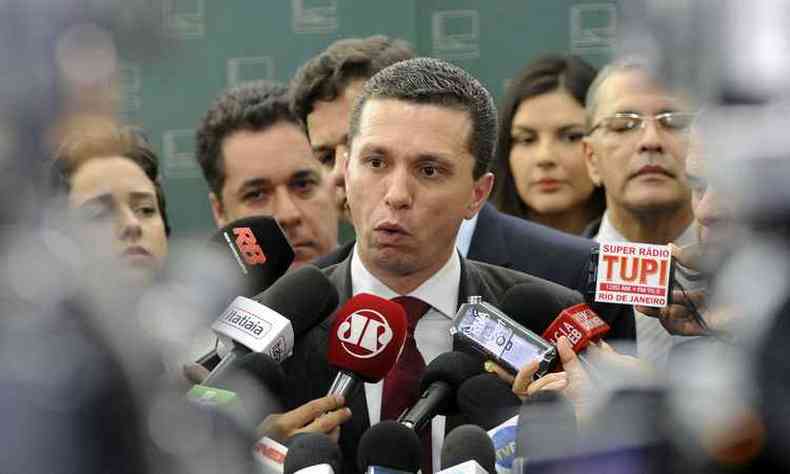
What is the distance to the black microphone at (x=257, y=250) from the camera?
7.18 feet

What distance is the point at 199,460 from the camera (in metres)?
1.00

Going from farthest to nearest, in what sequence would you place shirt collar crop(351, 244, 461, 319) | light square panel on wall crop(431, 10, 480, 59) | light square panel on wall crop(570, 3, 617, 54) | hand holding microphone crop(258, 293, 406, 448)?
light square panel on wall crop(431, 10, 480, 59), light square panel on wall crop(570, 3, 617, 54), shirt collar crop(351, 244, 461, 319), hand holding microphone crop(258, 293, 406, 448)

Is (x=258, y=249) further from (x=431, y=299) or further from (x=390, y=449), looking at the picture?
(x=390, y=449)

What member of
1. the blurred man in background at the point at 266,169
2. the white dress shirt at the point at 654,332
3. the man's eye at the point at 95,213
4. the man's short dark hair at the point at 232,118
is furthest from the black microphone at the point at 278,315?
the man's short dark hair at the point at 232,118

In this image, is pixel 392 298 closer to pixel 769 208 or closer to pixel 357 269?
pixel 357 269

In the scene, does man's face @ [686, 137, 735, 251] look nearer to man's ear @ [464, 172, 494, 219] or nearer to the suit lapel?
man's ear @ [464, 172, 494, 219]

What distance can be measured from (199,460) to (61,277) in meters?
0.20

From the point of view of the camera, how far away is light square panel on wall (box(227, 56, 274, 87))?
12.5 feet

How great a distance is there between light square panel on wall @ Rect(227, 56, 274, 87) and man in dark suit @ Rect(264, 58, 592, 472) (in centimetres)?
141

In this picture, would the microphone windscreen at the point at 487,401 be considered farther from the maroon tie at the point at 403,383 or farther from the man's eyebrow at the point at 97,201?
the man's eyebrow at the point at 97,201

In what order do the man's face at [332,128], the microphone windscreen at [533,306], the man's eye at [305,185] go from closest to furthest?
the microphone windscreen at [533,306] < the man's face at [332,128] < the man's eye at [305,185]

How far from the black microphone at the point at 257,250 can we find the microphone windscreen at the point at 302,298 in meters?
0.10

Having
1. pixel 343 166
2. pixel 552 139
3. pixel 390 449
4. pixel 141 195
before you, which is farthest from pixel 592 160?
pixel 390 449

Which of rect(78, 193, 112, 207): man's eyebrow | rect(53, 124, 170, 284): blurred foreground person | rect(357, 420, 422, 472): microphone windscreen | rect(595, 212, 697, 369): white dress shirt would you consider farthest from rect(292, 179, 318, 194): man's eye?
rect(78, 193, 112, 207): man's eyebrow
